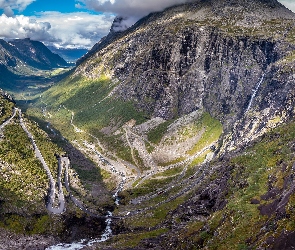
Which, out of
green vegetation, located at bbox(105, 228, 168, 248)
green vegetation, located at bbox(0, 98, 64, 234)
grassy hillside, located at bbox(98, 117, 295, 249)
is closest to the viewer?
grassy hillside, located at bbox(98, 117, 295, 249)

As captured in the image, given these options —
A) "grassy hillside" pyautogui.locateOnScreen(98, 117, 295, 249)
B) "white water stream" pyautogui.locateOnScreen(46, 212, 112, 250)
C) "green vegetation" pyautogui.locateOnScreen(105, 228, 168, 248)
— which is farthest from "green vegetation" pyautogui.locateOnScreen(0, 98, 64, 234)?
"grassy hillside" pyautogui.locateOnScreen(98, 117, 295, 249)

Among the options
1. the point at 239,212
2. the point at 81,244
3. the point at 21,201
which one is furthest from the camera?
the point at 21,201

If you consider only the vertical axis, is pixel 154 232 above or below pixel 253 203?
below

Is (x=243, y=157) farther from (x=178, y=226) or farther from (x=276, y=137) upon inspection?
(x=178, y=226)

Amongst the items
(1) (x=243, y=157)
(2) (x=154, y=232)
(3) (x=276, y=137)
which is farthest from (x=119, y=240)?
(3) (x=276, y=137)

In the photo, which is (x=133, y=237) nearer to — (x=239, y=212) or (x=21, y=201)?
(x=239, y=212)

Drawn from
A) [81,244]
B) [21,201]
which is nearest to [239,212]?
[81,244]

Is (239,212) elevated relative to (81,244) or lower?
elevated

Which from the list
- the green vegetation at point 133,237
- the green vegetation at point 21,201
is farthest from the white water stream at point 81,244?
the green vegetation at point 21,201

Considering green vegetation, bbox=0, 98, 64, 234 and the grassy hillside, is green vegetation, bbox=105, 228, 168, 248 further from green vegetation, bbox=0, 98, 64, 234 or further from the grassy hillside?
green vegetation, bbox=0, 98, 64, 234

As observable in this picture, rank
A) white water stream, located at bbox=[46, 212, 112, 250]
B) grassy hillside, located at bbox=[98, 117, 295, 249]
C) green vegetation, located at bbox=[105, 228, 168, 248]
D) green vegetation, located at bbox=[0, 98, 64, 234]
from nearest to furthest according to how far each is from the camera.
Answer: grassy hillside, located at bbox=[98, 117, 295, 249], green vegetation, located at bbox=[105, 228, 168, 248], white water stream, located at bbox=[46, 212, 112, 250], green vegetation, located at bbox=[0, 98, 64, 234]

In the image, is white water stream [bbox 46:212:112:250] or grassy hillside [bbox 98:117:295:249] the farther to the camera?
white water stream [bbox 46:212:112:250]
